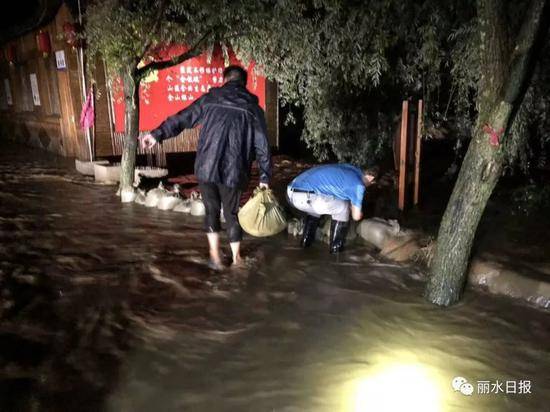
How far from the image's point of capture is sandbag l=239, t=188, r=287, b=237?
6.23m

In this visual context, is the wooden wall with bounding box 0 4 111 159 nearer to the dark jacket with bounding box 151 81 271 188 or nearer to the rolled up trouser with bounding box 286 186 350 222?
the dark jacket with bounding box 151 81 271 188

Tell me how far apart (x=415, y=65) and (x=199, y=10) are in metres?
4.11

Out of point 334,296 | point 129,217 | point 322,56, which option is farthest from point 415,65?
point 129,217

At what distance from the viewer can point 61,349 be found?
438cm

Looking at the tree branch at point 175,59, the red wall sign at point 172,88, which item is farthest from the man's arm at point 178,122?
the red wall sign at point 172,88

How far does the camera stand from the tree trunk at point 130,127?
958 cm

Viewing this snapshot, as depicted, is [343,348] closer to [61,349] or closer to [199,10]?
[61,349]

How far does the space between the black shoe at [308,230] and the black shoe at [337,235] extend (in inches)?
14.4

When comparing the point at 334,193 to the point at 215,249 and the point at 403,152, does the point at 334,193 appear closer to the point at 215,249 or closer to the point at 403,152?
the point at 215,249

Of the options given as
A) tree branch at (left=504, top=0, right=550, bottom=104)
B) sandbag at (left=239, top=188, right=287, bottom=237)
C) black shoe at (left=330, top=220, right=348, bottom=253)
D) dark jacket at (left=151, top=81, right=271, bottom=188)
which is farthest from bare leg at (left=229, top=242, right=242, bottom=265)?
tree branch at (left=504, top=0, right=550, bottom=104)

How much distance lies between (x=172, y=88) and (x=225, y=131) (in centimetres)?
768

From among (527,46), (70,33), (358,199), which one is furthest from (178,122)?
(70,33)

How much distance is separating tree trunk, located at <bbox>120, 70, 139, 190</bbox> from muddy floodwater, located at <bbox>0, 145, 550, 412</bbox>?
2.85 m

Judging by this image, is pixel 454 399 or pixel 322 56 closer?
pixel 454 399
